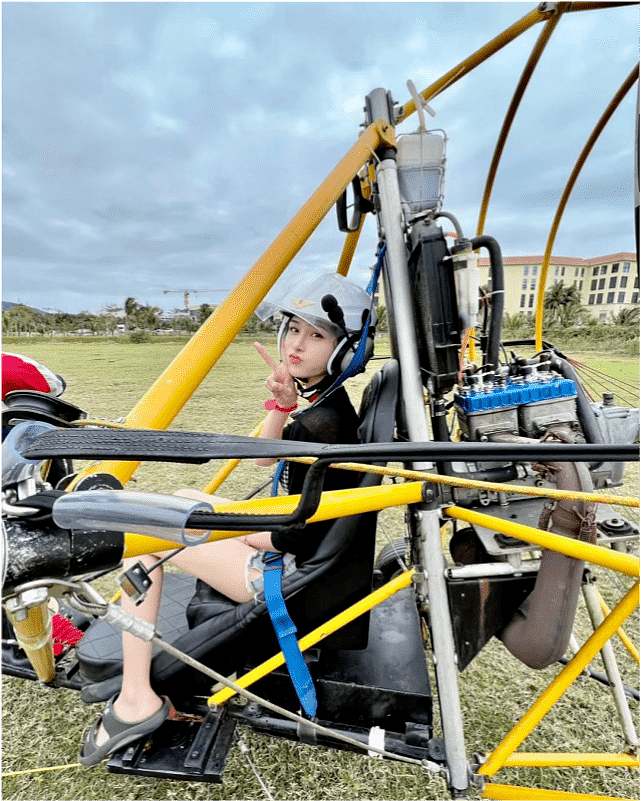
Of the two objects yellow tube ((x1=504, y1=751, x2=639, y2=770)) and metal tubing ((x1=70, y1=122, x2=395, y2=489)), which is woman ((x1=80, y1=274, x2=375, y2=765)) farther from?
yellow tube ((x1=504, y1=751, x2=639, y2=770))

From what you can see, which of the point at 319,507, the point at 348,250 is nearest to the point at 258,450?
the point at 319,507

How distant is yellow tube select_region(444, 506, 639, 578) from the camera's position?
3.79 ft

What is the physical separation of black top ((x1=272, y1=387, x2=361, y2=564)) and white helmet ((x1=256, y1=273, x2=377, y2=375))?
160mm

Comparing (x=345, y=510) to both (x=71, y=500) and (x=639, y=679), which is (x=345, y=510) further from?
(x=639, y=679)

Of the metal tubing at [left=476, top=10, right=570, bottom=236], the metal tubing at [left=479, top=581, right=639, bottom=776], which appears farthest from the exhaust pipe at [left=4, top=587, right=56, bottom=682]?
the metal tubing at [left=476, top=10, right=570, bottom=236]

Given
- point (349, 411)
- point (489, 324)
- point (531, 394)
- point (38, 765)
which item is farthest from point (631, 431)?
point (38, 765)

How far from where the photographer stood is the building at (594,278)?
1.21 metres

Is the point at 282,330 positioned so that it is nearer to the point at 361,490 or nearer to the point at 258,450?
the point at 361,490

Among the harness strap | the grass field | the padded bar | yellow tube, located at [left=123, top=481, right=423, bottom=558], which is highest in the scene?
the padded bar

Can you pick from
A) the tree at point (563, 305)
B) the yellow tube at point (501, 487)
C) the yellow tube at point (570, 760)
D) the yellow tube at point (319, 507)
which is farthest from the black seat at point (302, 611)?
the tree at point (563, 305)

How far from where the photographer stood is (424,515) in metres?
1.33

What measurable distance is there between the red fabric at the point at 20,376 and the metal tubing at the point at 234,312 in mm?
803

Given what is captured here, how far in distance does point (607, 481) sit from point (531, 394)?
2.07 feet

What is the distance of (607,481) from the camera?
5.90 feet
